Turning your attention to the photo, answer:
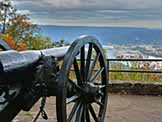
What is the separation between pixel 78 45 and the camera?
385 cm

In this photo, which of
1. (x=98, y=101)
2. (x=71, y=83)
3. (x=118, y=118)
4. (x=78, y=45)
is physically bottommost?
(x=118, y=118)

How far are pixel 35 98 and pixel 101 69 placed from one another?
1203 mm

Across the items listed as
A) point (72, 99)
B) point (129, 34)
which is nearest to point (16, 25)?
point (129, 34)

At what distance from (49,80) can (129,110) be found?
10.4ft

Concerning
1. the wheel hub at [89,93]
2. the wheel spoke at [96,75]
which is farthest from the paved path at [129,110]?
the wheel hub at [89,93]

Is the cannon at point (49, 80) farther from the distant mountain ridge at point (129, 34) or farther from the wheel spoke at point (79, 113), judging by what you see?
the distant mountain ridge at point (129, 34)

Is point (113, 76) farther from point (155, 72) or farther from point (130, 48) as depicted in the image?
point (130, 48)

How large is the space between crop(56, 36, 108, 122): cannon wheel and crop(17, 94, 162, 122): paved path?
4.63 feet

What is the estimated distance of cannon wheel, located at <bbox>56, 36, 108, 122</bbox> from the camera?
358 cm

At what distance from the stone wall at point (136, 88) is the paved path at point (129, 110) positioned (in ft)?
0.63

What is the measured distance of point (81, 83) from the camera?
13.3ft

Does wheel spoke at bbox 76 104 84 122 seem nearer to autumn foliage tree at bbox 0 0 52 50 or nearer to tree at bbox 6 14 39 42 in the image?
autumn foliage tree at bbox 0 0 52 50

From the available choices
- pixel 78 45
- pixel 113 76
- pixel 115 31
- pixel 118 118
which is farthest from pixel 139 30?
pixel 78 45

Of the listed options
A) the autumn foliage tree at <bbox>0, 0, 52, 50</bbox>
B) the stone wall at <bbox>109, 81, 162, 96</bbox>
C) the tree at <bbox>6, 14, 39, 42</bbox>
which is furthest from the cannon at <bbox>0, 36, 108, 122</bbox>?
the tree at <bbox>6, 14, 39, 42</bbox>
